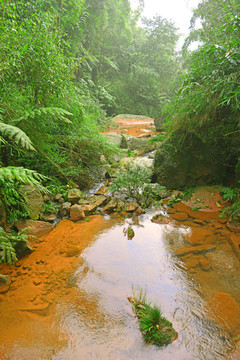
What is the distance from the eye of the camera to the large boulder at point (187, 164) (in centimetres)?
509

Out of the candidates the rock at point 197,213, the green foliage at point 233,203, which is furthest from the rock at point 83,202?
the green foliage at point 233,203

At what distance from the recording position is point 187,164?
5336mm

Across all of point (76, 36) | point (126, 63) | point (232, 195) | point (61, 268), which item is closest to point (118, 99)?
point (126, 63)

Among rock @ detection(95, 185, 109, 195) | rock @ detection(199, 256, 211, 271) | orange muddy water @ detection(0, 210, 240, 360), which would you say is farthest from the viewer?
Result: rock @ detection(95, 185, 109, 195)

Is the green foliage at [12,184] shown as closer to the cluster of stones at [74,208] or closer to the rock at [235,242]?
the cluster of stones at [74,208]

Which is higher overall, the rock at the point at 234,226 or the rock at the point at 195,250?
the rock at the point at 234,226

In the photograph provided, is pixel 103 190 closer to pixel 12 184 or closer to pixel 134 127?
pixel 12 184

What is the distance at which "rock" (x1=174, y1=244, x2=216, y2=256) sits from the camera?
10.1 ft

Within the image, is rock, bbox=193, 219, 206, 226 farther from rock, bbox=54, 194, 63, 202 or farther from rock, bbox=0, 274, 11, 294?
rock, bbox=0, 274, 11, 294

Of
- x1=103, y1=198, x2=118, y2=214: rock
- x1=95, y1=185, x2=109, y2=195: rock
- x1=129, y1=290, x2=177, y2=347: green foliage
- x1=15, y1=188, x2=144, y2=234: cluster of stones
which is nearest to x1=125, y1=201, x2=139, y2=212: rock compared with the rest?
x1=15, y1=188, x2=144, y2=234: cluster of stones

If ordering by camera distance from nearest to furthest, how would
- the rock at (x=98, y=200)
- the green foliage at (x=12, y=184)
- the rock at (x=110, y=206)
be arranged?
the green foliage at (x=12, y=184), the rock at (x=110, y=206), the rock at (x=98, y=200)

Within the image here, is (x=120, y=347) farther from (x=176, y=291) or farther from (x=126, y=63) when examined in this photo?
(x=126, y=63)

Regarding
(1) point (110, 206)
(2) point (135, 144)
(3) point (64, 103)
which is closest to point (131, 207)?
(1) point (110, 206)

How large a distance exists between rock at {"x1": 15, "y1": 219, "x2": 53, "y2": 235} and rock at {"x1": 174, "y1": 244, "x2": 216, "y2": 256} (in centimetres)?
235
